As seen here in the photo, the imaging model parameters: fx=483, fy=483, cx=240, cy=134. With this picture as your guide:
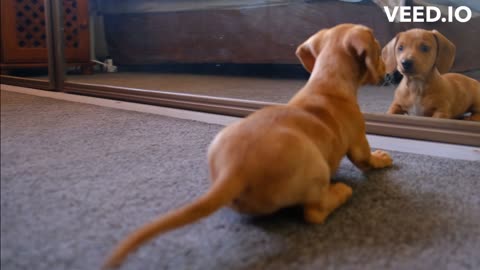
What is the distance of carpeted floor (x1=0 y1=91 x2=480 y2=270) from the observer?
19.3 inches

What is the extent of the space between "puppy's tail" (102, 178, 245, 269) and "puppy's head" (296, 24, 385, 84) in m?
0.37

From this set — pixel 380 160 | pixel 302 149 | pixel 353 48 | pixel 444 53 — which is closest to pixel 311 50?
pixel 353 48

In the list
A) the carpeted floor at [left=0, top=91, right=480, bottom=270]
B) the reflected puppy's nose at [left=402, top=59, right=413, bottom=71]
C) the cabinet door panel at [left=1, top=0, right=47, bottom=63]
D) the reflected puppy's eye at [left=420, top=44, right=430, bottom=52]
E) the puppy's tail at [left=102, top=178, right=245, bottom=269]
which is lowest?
the carpeted floor at [left=0, top=91, right=480, bottom=270]

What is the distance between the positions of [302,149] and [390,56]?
2.63ft

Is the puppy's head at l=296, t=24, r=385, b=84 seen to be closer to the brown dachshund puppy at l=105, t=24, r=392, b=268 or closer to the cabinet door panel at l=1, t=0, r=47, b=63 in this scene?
the brown dachshund puppy at l=105, t=24, r=392, b=268

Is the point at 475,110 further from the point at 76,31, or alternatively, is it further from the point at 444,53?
the point at 76,31

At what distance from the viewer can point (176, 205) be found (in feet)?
2.16

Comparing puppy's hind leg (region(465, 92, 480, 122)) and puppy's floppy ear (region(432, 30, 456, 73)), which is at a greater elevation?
puppy's floppy ear (region(432, 30, 456, 73))

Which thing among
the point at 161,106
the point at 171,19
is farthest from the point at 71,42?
the point at 171,19

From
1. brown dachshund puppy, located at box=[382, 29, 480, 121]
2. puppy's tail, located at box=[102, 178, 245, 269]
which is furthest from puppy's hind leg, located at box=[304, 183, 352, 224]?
brown dachshund puppy, located at box=[382, 29, 480, 121]

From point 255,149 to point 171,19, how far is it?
2255 millimetres

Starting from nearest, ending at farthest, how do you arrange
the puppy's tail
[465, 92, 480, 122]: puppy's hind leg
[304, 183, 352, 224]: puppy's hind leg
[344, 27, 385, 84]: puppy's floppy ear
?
1. the puppy's tail
2. [304, 183, 352, 224]: puppy's hind leg
3. [344, 27, 385, 84]: puppy's floppy ear
4. [465, 92, 480, 122]: puppy's hind leg

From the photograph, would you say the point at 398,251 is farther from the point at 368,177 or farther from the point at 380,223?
the point at 368,177

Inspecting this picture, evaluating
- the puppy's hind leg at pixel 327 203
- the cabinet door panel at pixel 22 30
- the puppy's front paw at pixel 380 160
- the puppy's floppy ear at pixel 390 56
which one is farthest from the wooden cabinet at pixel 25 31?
the puppy's floppy ear at pixel 390 56
